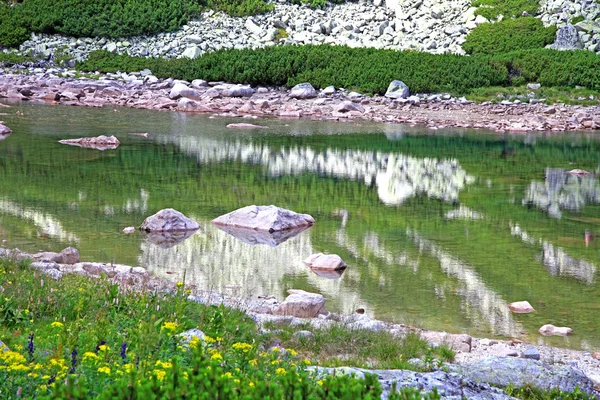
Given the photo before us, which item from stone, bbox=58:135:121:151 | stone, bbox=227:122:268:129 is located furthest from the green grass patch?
stone, bbox=227:122:268:129

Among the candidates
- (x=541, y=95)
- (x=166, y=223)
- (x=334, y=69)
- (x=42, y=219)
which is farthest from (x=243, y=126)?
(x=541, y=95)

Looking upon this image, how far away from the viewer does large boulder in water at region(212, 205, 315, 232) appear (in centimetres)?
1427

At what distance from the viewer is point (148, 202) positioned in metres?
15.9

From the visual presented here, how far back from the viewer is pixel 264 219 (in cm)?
1439

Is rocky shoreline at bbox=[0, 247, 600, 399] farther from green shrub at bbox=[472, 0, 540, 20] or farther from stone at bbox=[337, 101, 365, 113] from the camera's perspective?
green shrub at bbox=[472, 0, 540, 20]

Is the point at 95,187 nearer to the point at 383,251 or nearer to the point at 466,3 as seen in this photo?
the point at 383,251

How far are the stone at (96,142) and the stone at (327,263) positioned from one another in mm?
12178

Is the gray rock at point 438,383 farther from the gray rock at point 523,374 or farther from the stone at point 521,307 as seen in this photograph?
the stone at point 521,307

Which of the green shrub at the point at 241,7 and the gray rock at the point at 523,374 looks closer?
the gray rock at the point at 523,374

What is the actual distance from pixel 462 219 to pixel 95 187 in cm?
778

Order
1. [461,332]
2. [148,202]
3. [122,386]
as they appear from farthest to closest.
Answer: [148,202]
[461,332]
[122,386]

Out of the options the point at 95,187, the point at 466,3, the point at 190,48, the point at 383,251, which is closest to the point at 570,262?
the point at 383,251

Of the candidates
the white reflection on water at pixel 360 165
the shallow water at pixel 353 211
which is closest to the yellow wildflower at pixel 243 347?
the shallow water at pixel 353 211

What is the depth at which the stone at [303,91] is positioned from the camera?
38.3 meters
